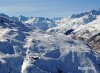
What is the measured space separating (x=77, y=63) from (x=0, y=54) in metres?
29.7

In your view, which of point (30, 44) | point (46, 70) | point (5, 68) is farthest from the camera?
point (30, 44)

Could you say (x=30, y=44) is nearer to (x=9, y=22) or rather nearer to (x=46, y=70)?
(x=46, y=70)

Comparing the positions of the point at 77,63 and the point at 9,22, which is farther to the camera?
the point at 9,22

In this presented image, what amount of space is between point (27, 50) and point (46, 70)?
15520mm

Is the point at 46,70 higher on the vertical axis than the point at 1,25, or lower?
lower

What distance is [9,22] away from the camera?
535ft

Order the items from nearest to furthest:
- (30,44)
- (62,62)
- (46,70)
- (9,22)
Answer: (46,70)
(62,62)
(30,44)
(9,22)

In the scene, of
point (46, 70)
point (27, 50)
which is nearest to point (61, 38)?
Answer: point (27, 50)

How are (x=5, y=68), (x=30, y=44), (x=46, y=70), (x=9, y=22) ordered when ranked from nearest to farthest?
(x=5, y=68)
(x=46, y=70)
(x=30, y=44)
(x=9, y=22)

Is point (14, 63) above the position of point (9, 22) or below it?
below

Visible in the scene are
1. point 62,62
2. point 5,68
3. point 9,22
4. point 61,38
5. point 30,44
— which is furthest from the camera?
point 9,22

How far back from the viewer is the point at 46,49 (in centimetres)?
12850

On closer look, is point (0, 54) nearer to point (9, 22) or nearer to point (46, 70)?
point (46, 70)

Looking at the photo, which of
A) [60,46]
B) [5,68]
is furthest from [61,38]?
[5,68]
